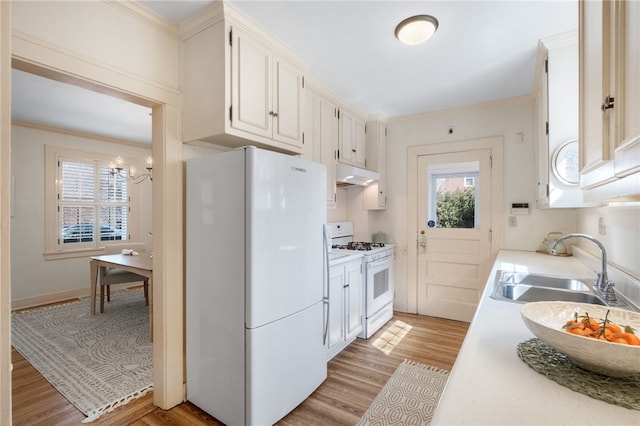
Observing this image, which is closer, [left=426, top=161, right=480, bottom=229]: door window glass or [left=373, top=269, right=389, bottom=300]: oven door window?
[left=373, top=269, right=389, bottom=300]: oven door window

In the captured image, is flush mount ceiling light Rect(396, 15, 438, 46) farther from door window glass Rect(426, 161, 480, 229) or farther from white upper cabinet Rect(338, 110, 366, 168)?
door window glass Rect(426, 161, 480, 229)

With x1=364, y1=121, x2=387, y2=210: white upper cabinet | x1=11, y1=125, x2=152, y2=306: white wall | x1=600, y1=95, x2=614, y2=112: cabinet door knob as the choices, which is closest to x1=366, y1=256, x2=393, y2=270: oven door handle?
x1=364, y1=121, x2=387, y2=210: white upper cabinet

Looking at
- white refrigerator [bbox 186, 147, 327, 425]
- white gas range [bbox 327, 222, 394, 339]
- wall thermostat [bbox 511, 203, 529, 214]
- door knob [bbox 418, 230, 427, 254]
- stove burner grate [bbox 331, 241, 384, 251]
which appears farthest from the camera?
door knob [bbox 418, 230, 427, 254]

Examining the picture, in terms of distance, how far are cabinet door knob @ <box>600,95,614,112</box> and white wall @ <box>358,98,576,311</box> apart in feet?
9.02

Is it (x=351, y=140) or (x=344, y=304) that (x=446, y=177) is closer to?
(x=351, y=140)

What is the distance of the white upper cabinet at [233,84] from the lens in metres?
1.85

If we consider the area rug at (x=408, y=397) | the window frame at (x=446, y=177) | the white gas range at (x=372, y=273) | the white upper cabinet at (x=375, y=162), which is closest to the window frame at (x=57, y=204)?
the white gas range at (x=372, y=273)

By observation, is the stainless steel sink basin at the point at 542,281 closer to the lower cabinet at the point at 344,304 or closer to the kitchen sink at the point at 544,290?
the kitchen sink at the point at 544,290

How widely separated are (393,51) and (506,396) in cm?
233

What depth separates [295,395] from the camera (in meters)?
1.97

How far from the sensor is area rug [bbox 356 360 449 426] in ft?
6.22

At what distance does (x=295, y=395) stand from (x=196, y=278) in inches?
39.9

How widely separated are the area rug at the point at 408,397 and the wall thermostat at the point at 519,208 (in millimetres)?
1899

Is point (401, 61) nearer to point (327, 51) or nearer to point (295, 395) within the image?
point (327, 51)
